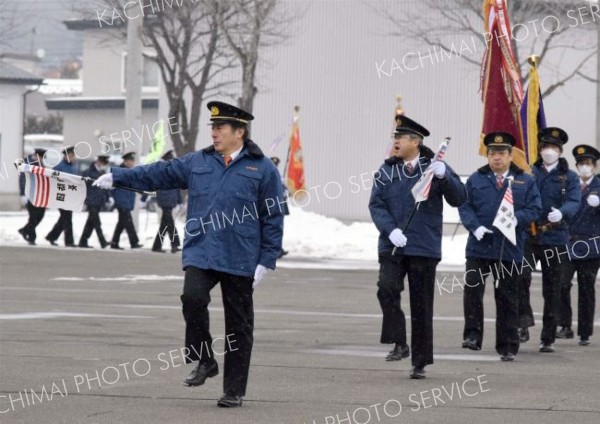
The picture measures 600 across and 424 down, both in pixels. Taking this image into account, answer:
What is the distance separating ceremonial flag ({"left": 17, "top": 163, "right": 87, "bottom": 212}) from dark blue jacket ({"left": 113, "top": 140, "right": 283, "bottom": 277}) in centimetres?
56

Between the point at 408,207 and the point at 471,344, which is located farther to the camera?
the point at 471,344

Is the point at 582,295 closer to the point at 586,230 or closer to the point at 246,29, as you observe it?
the point at 586,230

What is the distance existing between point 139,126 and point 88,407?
23947 millimetres

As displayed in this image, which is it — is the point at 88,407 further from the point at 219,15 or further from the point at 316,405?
the point at 219,15

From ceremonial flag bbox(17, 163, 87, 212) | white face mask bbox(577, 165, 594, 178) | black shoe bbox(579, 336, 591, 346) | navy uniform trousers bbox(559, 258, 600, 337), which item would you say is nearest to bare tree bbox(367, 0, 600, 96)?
white face mask bbox(577, 165, 594, 178)

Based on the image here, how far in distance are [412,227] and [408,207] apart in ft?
0.55

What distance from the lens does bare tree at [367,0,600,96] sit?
1524 inches

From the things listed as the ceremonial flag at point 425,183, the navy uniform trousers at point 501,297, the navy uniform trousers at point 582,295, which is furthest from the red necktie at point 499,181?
the navy uniform trousers at point 582,295

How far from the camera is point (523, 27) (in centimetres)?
4031

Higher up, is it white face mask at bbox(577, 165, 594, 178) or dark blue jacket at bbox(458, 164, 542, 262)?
white face mask at bbox(577, 165, 594, 178)

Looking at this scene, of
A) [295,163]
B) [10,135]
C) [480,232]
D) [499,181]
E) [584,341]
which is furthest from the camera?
[10,135]

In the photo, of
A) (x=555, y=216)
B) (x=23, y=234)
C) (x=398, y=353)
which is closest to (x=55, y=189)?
(x=398, y=353)

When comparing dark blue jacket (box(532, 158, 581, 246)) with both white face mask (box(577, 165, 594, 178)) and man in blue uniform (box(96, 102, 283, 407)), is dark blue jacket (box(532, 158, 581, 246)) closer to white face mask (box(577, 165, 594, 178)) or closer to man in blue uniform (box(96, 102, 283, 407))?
white face mask (box(577, 165, 594, 178))

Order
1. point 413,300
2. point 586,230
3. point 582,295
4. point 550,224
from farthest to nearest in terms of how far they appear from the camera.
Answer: point 586,230 < point 582,295 < point 550,224 < point 413,300
